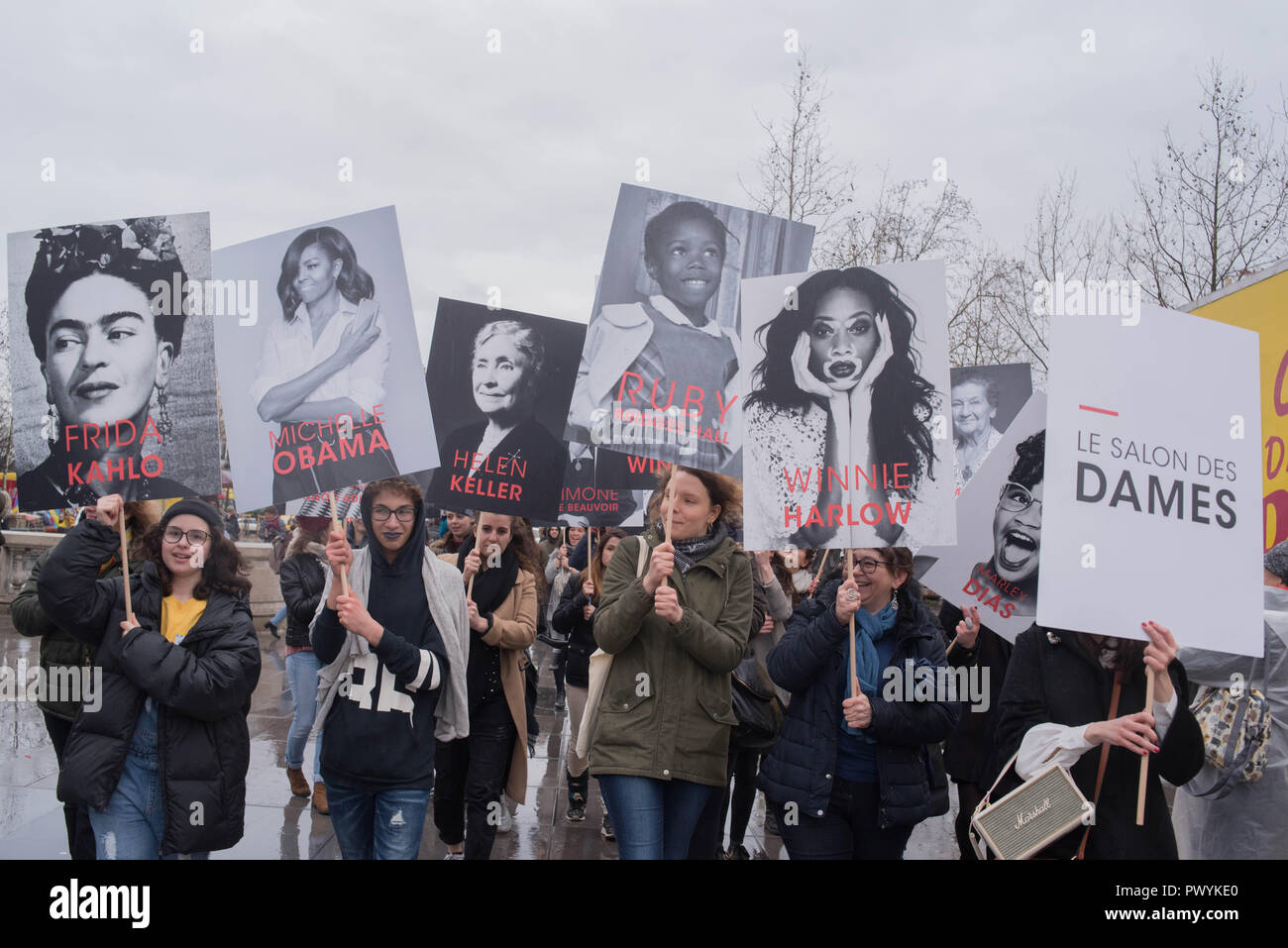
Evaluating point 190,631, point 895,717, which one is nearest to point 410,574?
point 190,631

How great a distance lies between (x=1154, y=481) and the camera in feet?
11.0

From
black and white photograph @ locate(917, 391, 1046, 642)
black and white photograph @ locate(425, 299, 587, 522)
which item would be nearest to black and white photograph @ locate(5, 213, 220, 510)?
black and white photograph @ locate(425, 299, 587, 522)

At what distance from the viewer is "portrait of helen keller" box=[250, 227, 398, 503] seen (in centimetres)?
421

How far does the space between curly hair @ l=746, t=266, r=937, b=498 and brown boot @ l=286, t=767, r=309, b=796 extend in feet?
14.8

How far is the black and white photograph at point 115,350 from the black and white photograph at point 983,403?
5.04 m

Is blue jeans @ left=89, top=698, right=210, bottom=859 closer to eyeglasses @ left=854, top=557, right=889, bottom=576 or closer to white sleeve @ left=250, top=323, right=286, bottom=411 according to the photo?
white sleeve @ left=250, top=323, right=286, bottom=411

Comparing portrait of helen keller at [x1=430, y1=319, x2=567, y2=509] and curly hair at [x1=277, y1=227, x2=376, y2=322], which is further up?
curly hair at [x1=277, y1=227, x2=376, y2=322]

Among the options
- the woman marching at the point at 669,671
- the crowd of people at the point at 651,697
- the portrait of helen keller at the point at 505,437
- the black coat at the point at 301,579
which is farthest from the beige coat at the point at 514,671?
the woman marching at the point at 669,671

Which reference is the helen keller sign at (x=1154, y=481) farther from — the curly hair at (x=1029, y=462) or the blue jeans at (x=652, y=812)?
the blue jeans at (x=652, y=812)

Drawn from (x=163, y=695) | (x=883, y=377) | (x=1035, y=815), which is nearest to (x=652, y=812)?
(x=1035, y=815)
